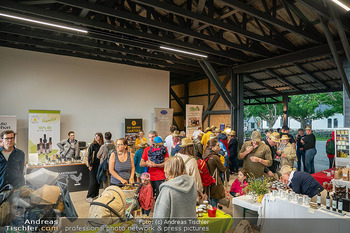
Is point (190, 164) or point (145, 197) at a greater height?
point (190, 164)

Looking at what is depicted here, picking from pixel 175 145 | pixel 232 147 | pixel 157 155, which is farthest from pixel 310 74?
pixel 157 155

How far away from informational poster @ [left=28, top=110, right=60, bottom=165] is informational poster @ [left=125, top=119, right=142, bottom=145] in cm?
271

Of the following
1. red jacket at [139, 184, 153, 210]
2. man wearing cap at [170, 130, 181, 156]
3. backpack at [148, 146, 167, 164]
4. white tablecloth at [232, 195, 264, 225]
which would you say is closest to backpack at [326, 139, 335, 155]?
man wearing cap at [170, 130, 181, 156]

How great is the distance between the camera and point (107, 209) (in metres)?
2.19

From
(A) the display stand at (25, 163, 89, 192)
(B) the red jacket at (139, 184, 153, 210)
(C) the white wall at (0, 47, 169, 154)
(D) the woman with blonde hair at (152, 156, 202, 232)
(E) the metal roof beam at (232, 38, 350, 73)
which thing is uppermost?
(E) the metal roof beam at (232, 38, 350, 73)

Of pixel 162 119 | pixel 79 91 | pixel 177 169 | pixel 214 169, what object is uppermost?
pixel 79 91

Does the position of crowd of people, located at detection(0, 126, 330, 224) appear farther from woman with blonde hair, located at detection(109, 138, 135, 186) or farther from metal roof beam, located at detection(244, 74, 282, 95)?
metal roof beam, located at detection(244, 74, 282, 95)

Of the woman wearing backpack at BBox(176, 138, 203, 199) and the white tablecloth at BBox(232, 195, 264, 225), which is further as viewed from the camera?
the woman wearing backpack at BBox(176, 138, 203, 199)

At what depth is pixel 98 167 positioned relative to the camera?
185 inches

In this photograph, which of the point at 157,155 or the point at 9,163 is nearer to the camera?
the point at 9,163

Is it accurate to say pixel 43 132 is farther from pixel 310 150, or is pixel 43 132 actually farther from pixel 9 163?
pixel 310 150

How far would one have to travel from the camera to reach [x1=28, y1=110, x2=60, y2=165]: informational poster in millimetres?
7418

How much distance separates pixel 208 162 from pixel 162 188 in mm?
2067

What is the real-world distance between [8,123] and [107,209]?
21.6 feet
